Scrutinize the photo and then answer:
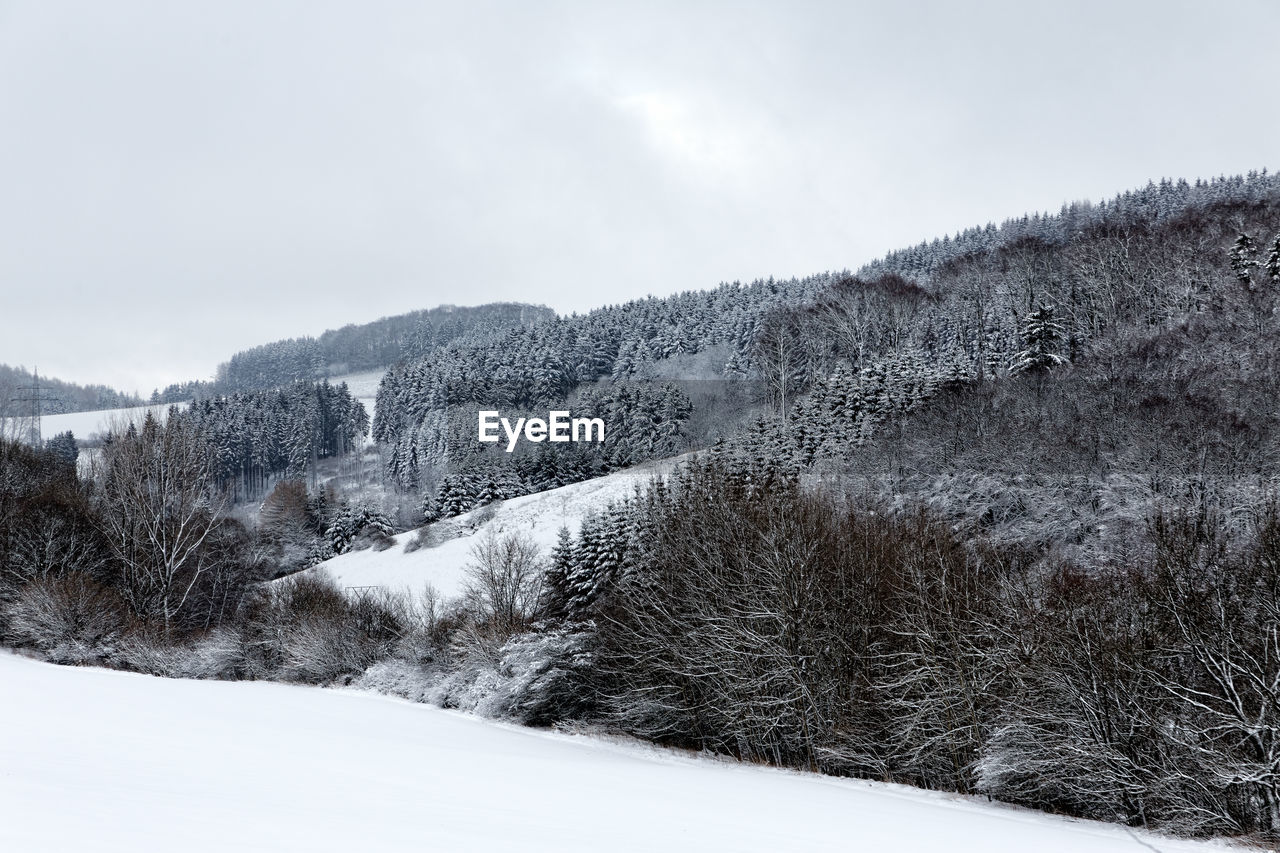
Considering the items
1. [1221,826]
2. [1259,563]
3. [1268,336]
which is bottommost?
[1221,826]

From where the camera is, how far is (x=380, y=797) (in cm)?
995

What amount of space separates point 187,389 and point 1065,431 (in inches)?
7428

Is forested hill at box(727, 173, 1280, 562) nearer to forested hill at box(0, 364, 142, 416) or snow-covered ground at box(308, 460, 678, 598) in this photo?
snow-covered ground at box(308, 460, 678, 598)

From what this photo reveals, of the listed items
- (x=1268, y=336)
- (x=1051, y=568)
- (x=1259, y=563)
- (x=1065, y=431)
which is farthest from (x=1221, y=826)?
(x=1268, y=336)

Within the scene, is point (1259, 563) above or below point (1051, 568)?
above

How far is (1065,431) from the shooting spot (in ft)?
143

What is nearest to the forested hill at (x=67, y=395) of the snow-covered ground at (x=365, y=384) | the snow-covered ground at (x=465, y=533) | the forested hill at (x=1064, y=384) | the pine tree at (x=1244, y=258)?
the snow-covered ground at (x=365, y=384)

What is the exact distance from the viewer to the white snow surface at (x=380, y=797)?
23.1ft

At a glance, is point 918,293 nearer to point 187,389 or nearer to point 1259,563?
point 1259,563

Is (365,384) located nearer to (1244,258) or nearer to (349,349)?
(349,349)

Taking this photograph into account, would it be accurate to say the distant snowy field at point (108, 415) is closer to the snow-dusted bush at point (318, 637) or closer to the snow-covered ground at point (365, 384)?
the snow-covered ground at point (365, 384)

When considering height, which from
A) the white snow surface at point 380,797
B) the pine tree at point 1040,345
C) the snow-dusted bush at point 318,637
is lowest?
the snow-dusted bush at point 318,637

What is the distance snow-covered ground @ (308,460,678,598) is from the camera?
5447 cm

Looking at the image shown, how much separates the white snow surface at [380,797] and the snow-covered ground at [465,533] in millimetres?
33471
